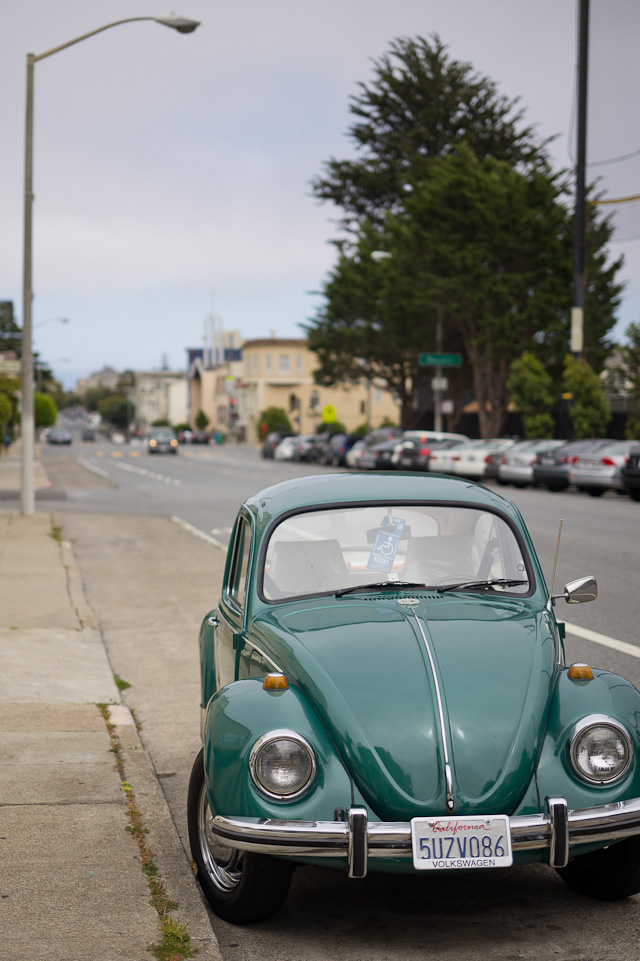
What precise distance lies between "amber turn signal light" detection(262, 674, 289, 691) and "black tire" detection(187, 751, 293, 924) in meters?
0.46

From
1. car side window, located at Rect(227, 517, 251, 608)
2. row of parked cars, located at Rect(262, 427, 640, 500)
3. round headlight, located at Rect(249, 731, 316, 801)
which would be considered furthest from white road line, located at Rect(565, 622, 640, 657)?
row of parked cars, located at Rect(262, 427, 640, 500)

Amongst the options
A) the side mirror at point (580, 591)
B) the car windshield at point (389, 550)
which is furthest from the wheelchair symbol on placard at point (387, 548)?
the side mirror at point (580, 591)

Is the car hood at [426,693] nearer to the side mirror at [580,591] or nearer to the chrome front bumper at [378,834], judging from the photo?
the chrome front bumper at [378,834]

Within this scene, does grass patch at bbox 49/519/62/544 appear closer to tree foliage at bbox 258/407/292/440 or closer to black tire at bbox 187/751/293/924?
black tire at bbox 187/751/293/924

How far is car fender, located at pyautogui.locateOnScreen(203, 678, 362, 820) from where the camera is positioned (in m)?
3.61

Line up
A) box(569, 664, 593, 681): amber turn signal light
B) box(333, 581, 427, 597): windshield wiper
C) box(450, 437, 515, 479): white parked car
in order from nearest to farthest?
box(569, 664, 593, 681): amber turn signal light → box(333, 581, 427, 597): windshield wiper → box(450, 437, 515, 479): white parked car

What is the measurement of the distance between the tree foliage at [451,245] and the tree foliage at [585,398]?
523 centimetres

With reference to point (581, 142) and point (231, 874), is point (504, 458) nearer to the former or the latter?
point (581, 142)

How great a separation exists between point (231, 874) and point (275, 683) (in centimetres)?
70

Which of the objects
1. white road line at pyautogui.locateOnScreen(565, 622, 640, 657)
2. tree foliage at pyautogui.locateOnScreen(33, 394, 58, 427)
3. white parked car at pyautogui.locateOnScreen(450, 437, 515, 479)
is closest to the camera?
white road line at pyautogui.locateOnScreen(565, 622, 640, 657)

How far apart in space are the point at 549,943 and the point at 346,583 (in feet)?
5.36

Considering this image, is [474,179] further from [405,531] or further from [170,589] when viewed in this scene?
[405,531]

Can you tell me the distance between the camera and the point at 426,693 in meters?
3.80

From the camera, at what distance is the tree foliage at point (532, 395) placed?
141 feet
